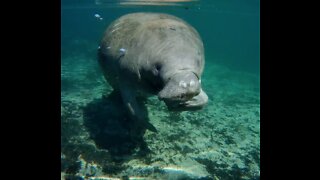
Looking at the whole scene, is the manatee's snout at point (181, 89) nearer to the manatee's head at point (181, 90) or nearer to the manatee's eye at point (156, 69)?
the manatee's head at point (181, 90)

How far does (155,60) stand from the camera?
412 centimetres

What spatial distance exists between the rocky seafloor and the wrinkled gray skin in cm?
71

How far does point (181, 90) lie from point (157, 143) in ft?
6.94

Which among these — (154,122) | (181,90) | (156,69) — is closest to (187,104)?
(181,90)

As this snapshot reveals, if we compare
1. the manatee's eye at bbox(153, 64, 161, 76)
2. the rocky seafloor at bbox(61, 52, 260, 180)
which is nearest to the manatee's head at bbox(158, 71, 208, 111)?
the manatee's eye at bbox(153, 64, 161, 76)

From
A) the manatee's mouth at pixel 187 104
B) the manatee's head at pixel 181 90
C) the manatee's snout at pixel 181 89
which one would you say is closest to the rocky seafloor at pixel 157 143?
the manatee's mouth at pixel 187 104

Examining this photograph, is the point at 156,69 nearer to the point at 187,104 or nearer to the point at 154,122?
the point at 187,104

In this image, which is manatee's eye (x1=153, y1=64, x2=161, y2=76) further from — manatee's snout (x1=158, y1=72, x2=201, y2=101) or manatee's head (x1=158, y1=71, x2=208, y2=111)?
manatee's snout (x1=158, y1=72, x2=201, y2=101)

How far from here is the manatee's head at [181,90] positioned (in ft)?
11.0

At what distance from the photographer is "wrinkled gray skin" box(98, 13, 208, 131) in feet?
11.4

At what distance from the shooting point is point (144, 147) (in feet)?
16.4

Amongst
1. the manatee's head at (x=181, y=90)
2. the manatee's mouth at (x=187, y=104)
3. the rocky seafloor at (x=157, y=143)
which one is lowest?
the rocky seafloor at (x=157, y=143)

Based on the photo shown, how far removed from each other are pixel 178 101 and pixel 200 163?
1.72 m

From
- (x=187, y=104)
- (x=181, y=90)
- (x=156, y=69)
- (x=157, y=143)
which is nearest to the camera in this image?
(x=181, y=90)
